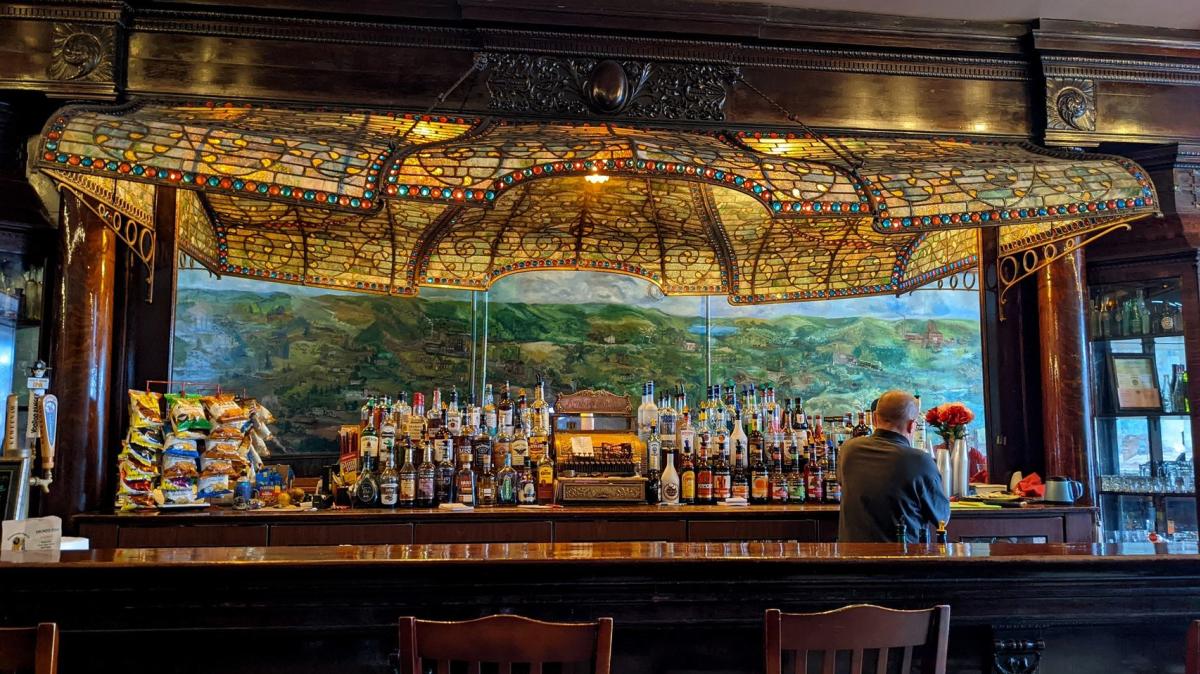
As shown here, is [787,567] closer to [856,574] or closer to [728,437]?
[856,574]

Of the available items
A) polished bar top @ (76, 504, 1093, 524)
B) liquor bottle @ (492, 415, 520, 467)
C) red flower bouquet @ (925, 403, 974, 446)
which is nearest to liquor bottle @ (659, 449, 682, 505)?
polished bar top @ (76, 504, 1093, 524)

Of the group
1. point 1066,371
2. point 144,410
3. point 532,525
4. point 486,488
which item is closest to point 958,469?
point 1066,371

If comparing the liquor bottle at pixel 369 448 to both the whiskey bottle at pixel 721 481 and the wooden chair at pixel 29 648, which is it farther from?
the wooden chair at pixel 29 648

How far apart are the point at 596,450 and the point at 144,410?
253cm

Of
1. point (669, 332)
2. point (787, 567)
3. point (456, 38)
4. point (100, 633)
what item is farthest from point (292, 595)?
point (669, 332)

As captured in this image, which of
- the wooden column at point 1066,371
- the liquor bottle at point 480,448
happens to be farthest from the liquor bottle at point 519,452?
the wooden column at point 1066,371

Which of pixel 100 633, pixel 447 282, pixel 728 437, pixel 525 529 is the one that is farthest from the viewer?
pixel 447 282

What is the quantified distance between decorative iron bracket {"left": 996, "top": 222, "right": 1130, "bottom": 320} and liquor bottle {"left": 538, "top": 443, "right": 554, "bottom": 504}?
309cm

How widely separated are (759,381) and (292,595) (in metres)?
5.59

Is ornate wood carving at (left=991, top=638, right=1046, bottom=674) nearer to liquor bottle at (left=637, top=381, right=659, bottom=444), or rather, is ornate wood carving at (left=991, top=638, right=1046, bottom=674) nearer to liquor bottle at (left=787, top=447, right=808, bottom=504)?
liquor bottle at (left=787, top=447, right=808, bottom=504)

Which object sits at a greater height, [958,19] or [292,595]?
[958,19]

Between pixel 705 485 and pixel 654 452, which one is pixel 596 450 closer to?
pixel 654 452

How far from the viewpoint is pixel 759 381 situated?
765 centimetres

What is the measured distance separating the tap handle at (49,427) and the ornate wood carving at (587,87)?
8.69ft
